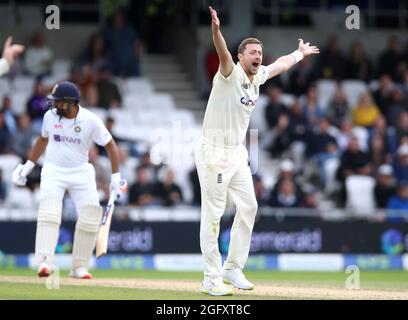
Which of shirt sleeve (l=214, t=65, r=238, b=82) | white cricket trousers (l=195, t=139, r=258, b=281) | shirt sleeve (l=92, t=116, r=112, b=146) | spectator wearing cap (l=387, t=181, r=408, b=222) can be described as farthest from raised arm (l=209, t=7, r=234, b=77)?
spectator wearing cap (l=387, t=181, r=408, b=222)

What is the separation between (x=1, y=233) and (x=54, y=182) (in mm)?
5182

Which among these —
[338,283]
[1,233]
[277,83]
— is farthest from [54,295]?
[277,83]

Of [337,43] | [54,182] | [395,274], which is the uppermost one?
[337,43]

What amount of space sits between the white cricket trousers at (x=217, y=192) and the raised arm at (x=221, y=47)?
2.36ft

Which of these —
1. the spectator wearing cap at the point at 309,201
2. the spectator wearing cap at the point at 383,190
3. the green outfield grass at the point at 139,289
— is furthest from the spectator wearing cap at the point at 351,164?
the green outfield grass at the point at 139,289

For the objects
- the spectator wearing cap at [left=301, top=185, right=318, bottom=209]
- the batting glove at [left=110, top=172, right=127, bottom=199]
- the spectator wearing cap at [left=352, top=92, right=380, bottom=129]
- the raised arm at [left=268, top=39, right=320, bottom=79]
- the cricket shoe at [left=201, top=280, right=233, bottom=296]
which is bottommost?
the cricket shoe at [left=201, top=280, right=233, bottom=296]

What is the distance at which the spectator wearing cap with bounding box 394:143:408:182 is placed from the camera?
20656 mm

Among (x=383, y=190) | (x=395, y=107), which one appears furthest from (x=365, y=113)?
(x=383, y=190)

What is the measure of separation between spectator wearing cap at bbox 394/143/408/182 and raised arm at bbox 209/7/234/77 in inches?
395

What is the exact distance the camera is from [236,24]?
918 inches

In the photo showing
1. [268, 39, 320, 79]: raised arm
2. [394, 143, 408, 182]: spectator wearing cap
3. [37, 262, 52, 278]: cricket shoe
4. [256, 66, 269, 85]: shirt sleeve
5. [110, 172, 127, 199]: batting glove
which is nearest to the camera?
[256, 66, 269, 85]: shirt sleeve

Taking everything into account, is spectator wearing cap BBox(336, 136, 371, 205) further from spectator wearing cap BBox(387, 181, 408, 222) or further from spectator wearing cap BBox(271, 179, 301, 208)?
spectator wearing cap BBox(271, 179, 301, 208)
